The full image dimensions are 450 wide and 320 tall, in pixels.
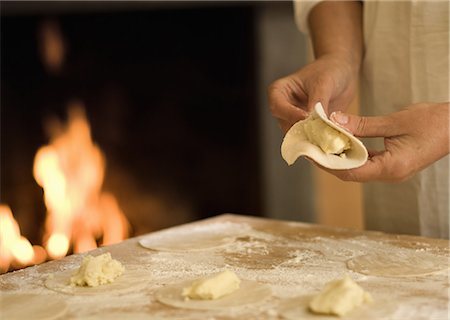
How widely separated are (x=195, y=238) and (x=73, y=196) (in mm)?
1456

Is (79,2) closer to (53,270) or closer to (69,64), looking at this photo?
(69,64)

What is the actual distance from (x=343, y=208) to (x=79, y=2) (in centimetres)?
147

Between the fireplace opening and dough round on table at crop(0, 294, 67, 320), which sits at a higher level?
the fireplace opening

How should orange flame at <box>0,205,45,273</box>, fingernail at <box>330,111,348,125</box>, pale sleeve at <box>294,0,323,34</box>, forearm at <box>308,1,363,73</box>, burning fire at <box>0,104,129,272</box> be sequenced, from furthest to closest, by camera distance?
burning fire at <box>0,104,129,272</box> → orange flame at <box>0,205,45,273</box> → pale sleeve at <box>294,0,323,34</box> → forearm at <box>308,1,363,73</box> → fingernail at <box>330,111,348,125</box>

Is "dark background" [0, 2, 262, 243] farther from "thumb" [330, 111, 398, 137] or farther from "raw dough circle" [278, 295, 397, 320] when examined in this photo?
"raw dough circle" [278, 295, 397, 320]

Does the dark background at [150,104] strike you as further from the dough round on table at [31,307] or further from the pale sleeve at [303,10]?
the dough round on table at [31,307]

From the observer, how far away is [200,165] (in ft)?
10.3

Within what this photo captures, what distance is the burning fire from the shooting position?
111 inches

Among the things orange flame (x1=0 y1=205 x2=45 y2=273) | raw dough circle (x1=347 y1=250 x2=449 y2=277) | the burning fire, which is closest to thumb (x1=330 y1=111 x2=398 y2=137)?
raw dough circle (x1=347 y1=250 x2=449 y2=277)

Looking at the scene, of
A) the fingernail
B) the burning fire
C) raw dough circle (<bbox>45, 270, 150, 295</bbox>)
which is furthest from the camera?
the burning fire

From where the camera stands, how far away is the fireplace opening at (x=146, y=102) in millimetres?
2859

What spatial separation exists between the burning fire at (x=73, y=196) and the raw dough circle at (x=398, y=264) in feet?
5.65

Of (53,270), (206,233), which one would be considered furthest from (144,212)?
(53,270)

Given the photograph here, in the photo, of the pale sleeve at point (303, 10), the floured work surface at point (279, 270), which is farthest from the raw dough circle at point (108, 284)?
the pale sleeve at point (303, 10)
